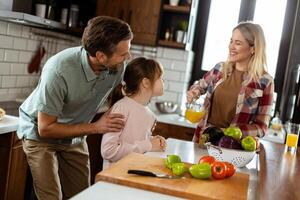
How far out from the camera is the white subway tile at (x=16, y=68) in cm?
334

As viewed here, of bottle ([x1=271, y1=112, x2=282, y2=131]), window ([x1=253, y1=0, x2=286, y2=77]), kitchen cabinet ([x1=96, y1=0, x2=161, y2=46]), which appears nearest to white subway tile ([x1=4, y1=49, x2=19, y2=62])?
kitchen cabinet ([x1=96, y1=0, x2=161, y2=46])

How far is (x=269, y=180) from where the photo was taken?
1.63m

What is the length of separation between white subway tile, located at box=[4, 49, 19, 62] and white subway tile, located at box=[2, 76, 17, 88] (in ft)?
0.45

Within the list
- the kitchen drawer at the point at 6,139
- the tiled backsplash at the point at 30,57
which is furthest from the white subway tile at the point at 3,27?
the kitchen drawer at the point at 6,139

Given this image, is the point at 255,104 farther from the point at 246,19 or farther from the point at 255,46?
the point at 246,19

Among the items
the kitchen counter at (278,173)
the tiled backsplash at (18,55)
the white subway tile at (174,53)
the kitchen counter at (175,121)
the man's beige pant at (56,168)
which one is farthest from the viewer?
the white subway tile at (174,53)

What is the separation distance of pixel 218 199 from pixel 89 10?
3.36m

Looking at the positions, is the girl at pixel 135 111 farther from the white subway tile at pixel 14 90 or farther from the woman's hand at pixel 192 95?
the white subway tile at pixel 14 90

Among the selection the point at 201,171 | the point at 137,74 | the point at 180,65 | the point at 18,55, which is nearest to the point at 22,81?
the point at 18,55

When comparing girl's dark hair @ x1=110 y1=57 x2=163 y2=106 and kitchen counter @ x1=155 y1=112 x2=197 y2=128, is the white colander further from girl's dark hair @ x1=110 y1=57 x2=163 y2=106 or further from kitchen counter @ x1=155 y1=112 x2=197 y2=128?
kitchen counter @ x1=155 y1=112 x2=197 y2=128

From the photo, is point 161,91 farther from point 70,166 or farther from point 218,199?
point 218,199

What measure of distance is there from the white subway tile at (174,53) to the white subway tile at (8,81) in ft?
4.98

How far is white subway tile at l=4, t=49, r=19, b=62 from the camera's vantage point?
3229 mm

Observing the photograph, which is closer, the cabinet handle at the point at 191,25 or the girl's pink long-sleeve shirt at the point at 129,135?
the girl's pink long-sleeve shirt at the point at 129,135
